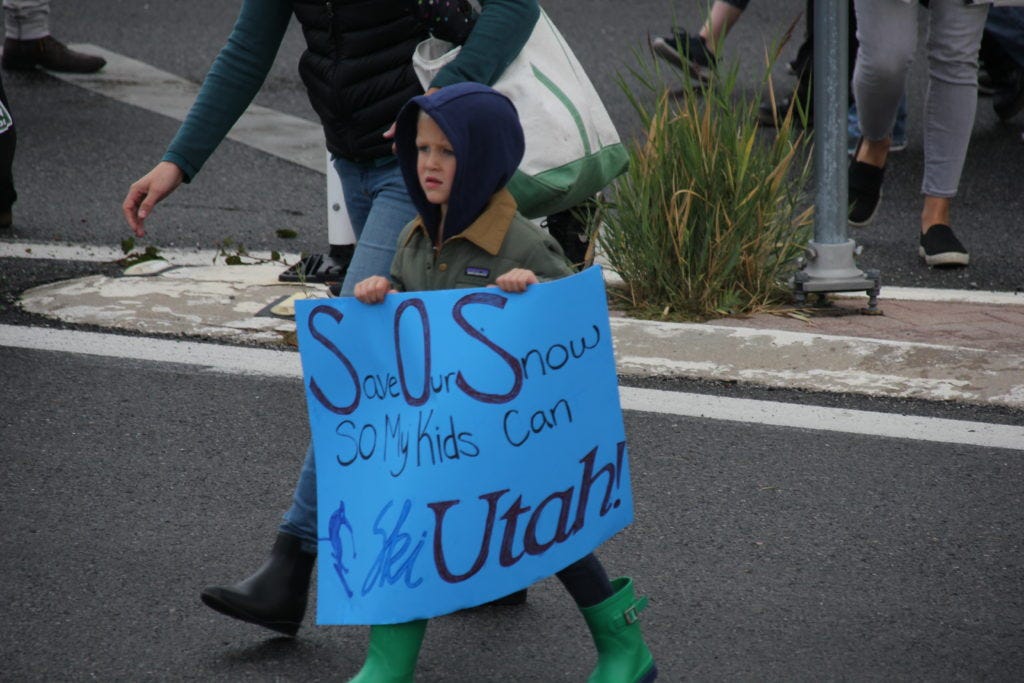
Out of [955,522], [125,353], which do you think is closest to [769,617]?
[955,522]

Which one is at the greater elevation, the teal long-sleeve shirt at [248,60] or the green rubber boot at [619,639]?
the teal long-sleeve shirt at [248,60]

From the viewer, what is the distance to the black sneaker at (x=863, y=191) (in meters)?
6.34

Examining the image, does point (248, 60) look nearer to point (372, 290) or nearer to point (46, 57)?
point (372, 290)

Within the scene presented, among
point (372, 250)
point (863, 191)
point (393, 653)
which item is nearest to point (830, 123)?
point (863, 191)

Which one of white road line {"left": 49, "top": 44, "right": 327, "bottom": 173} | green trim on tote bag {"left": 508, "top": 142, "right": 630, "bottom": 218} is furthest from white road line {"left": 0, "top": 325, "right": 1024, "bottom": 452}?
white road line {"left": 49, "top": 44, "right": 327, "bottom": 173}

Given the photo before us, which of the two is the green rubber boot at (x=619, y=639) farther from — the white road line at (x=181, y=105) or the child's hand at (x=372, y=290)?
the white road line at (x=181, y=105)

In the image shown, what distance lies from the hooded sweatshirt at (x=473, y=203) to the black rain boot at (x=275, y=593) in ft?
2.21

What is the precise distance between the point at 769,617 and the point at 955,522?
0.73 m

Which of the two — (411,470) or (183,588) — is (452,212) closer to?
(411,470)

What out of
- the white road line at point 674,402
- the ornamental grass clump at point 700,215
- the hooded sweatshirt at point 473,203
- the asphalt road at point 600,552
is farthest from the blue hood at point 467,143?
the ornamental grass clump at point 700,215

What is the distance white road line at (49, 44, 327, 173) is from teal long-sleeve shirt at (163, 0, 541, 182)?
4.05m

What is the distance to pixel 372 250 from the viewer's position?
315 centimetres

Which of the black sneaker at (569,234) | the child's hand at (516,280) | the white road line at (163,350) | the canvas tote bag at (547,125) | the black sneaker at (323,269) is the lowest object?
the white road line at (163,350)

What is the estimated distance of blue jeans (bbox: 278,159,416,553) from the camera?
3107 millimetres
